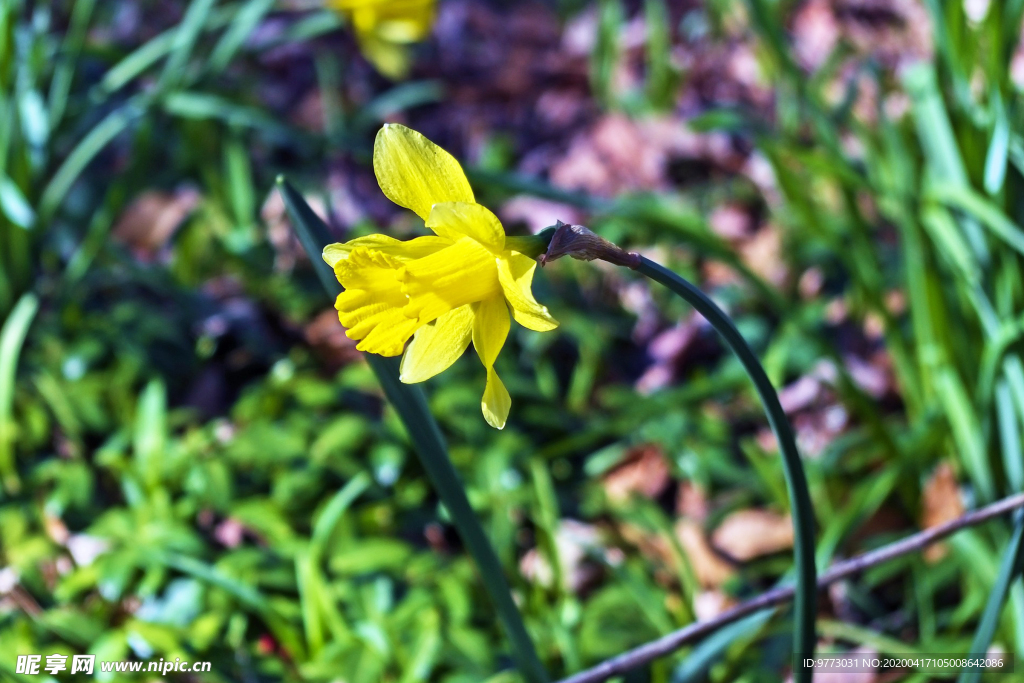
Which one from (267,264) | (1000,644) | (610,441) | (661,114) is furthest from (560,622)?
(661,114)

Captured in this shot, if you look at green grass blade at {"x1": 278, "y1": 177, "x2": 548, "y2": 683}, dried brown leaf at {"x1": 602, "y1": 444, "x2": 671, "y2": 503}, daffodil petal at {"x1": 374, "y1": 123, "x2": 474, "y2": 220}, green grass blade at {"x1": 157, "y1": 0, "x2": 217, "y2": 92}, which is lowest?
dried brown leaf at {"x1": 602, "y1": 444, "x2": 671, "y2": 503}

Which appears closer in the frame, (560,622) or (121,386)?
(560,622)

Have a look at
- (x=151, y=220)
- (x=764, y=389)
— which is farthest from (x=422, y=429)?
(x=151, y=220)

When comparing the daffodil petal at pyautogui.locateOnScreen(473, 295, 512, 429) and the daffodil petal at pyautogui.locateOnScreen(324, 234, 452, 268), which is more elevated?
the daffodil petal at pyautogui.locateOnScreen(324, 234, 452, 268)

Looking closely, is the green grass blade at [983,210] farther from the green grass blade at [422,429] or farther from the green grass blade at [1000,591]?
the green grass blade at [422,429]

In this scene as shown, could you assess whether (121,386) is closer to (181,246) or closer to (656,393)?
(181,246)

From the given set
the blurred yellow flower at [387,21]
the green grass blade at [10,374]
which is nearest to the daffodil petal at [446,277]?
the green grass blade at [10,374]

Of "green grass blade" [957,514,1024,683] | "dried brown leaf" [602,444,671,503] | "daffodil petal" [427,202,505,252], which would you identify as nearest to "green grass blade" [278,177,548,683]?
"daffodil petal" [427,202,505,252]

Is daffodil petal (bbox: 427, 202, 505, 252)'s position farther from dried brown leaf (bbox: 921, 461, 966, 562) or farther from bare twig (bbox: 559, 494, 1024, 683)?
dried brown leaf (bbox: 921, 461, 966, 562)
